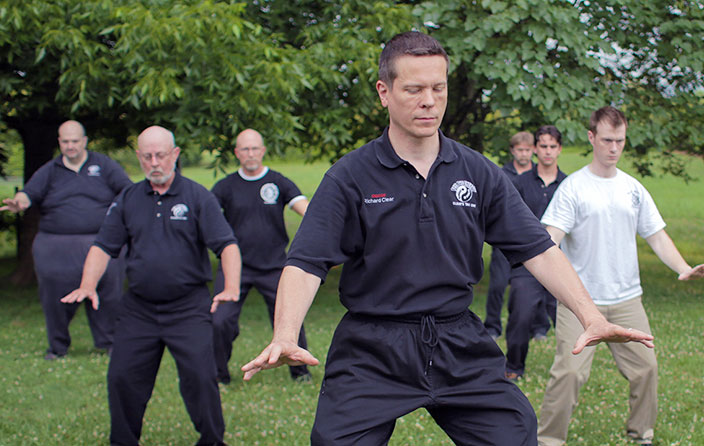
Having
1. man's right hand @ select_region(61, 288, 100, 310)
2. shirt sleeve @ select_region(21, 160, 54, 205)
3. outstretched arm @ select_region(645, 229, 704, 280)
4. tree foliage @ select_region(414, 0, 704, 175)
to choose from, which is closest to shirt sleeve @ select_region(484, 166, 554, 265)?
outstretched arm @ select_region(645, 229, 704, 280)

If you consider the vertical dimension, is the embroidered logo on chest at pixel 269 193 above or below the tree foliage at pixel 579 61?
below

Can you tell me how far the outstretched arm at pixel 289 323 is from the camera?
2898 mm

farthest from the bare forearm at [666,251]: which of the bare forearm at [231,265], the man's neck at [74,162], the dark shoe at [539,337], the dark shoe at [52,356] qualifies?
the dark shoe at [52,356]

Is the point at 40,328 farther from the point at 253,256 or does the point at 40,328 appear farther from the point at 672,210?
the point at 672,210

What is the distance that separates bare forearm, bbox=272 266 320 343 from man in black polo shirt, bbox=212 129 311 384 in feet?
16.4

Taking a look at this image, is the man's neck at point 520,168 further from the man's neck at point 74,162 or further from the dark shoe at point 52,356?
the dark shoe at point 52,356

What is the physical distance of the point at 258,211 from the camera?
8.44 metres

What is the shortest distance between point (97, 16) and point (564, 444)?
26.0 ft

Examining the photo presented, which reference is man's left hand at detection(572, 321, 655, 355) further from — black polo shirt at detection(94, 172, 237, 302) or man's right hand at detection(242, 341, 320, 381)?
black polo shirt at detection(94, 172, 237, 302)

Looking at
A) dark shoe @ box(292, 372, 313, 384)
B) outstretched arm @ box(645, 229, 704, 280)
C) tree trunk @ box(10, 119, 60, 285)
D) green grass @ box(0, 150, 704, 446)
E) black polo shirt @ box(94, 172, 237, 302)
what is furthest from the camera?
tree trunk @ box(10, 119, 60, 285)

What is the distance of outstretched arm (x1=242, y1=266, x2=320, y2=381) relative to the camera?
290 cm

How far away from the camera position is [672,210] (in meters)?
39.3

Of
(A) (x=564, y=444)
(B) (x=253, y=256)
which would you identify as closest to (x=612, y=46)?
(B) (x=253, y=256)

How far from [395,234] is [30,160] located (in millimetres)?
13974
